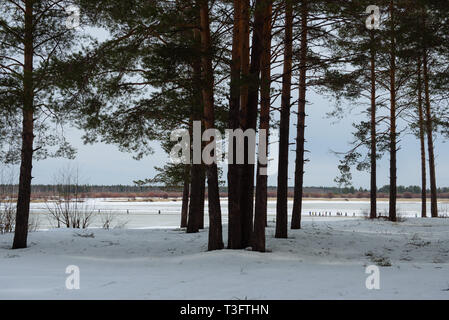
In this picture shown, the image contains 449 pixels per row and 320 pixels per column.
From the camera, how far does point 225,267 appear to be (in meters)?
8.03

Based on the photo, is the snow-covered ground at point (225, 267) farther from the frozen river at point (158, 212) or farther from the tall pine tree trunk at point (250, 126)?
the frozen river at point (158, 212)

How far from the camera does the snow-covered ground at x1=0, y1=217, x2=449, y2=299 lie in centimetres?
581

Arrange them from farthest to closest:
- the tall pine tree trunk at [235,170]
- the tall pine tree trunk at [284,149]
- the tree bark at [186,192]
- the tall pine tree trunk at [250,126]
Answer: the tree bark at [186,192] < the tall pine tree trunk at [284,149] < the tall pine tree trunk at [250,126] < the tall pine tree trunk at [235,170]

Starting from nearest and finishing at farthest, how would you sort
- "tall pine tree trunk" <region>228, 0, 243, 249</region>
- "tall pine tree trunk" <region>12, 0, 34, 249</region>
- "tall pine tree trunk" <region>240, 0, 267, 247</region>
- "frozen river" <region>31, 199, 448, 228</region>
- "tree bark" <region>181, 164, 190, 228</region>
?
"tall pine tree trunk" <region>228, 0, 243, 249</region> → "tall pine tree trunk" <region>240, 0, 267, 247</region> → "tall pine tree trunk" <region>12, 0, 34, 249</region> → "tree bark" <region>181, 164, 190, 228</region> → "frozen river" <region>31, 199, 448, 228</region>

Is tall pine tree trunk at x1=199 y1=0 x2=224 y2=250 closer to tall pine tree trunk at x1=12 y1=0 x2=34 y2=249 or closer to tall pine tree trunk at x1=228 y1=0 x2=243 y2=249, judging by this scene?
tall pine tree trunk at x1=228 y1=0 x2=243 y2=249

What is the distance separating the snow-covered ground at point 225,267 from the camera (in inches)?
229

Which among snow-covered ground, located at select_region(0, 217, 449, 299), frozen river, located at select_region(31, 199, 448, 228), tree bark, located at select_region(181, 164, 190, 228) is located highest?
tree bark, located at select_region(181, 164, 190, 228)

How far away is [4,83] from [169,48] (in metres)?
5.66

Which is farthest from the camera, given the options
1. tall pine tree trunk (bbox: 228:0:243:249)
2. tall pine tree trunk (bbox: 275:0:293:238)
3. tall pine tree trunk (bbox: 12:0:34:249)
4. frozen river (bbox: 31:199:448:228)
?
frozen river (bbox: 31:199:448:228)

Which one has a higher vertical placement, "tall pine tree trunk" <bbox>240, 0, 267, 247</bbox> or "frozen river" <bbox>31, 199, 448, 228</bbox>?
"tall pine tree trunk" <bbox>240, 0, 267, 247</bbox>

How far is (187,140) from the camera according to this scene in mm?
16453

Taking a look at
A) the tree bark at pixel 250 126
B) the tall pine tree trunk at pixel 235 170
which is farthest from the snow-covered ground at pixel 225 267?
the tree bark at pixel 250 126

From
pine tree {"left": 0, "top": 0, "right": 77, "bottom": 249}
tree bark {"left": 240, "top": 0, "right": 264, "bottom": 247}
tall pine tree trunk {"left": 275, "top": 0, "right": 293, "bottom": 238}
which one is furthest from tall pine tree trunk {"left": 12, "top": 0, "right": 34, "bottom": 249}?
tall pine tree trunk {"left": 275, "top": 0, "right": 293, "bottom": 238}
